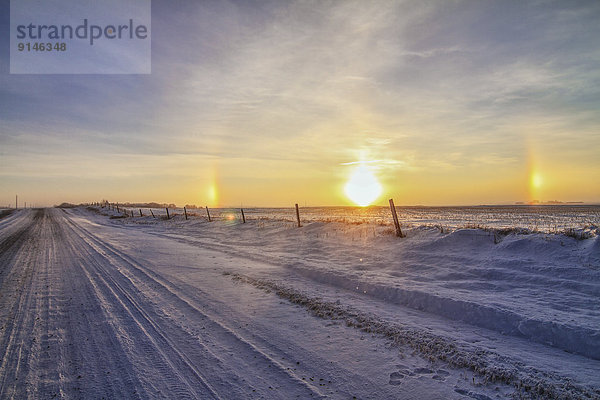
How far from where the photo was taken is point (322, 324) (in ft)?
20.6

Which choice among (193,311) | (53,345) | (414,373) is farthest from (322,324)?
(53,345)

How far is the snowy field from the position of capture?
426cm

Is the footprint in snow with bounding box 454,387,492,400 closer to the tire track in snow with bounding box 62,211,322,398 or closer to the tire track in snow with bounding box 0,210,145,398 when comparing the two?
the tire track in snow with bounding box 62,211,322,398

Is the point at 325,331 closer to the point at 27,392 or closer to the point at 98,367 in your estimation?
the point at 98,367

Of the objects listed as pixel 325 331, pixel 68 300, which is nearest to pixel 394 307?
pixel 325 331

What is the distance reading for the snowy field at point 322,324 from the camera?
426 centimetres

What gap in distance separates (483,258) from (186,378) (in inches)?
361

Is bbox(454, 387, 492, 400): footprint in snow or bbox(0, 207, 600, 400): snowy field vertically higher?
bbox(0, 207, 600, 400): snowy field

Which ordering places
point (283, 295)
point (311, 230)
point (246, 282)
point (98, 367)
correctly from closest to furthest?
point (98, 367), point (283, 295), point (246, 282), point (311, 230)

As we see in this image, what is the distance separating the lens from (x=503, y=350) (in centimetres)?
525

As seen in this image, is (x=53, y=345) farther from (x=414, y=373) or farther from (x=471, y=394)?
(x=471, y=394)

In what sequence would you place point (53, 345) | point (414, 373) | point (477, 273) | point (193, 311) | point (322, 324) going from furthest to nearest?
point (477, 273)
point (193, 311)
point (322, 324)
point (53, 345)
point (414, 373)

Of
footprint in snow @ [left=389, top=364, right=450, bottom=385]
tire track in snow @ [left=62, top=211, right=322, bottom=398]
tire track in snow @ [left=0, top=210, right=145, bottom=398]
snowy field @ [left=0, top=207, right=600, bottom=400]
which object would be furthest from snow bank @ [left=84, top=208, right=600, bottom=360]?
tire track in snow @ [left=0, top=210, right=145, bottom=398]

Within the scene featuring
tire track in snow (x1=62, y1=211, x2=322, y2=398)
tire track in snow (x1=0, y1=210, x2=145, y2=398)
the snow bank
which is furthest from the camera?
the snow bank
